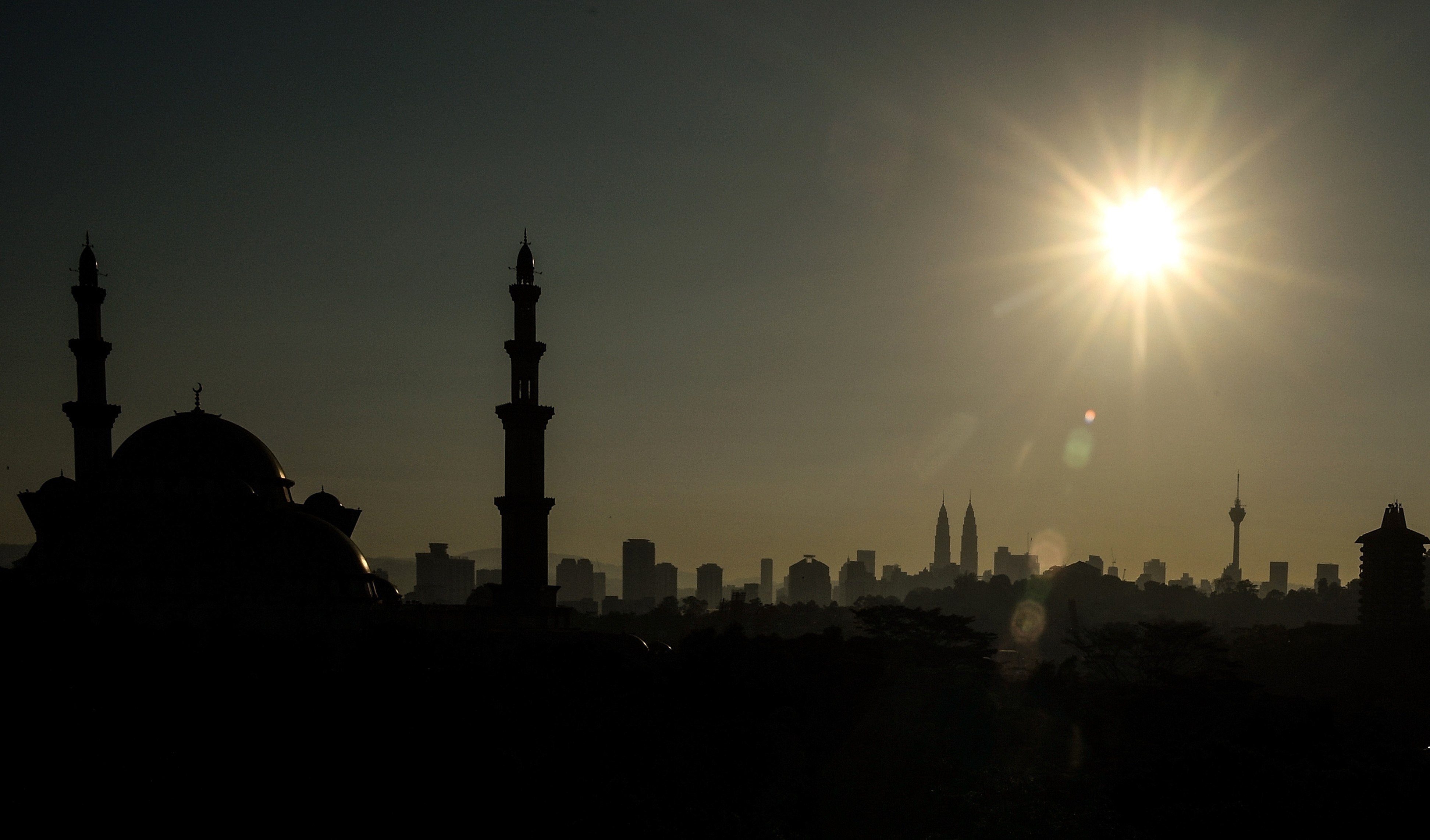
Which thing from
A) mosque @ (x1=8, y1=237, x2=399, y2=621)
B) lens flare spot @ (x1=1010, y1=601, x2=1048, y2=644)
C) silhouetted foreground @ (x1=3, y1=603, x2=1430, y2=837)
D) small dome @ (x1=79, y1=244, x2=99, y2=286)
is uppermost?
small dome @ (x1=79, y1=244, x2=99, y2=286)

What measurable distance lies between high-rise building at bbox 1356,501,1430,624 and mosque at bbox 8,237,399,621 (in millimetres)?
86101

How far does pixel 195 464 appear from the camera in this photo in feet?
196

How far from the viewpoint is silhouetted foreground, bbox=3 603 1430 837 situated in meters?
22.1

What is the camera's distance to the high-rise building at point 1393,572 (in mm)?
100375

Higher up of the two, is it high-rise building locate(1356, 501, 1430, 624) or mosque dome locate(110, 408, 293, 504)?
mosque dome locate(110, 408, 293, 504)

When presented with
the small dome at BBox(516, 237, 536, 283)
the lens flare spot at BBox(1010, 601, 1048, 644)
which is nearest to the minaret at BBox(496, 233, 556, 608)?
the small dome at BBox(516, 237, 536, 283)

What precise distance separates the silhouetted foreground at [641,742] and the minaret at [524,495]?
14.3 feet

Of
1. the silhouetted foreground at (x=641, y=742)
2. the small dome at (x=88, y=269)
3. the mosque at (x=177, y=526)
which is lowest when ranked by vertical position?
the silhouetted foreground at (x=641, y=742)

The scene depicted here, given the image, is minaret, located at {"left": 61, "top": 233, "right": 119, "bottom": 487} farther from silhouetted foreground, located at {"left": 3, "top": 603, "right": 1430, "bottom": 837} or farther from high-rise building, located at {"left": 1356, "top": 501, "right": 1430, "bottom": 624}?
high-rise building, located at {"left": 1356, "top": 501, "right": 1430, "bottom": 624}

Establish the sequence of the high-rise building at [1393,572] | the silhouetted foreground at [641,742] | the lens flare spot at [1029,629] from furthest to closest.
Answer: the lens flare spot at [1029,629] < the high-rise building at [1393,572] < the silhouetted foreground at [641,742]

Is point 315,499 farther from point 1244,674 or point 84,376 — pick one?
point 1244,674

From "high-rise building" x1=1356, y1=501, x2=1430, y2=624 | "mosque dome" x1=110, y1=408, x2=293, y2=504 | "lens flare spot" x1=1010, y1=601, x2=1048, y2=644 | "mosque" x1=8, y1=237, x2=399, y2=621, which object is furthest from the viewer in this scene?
"lens flare spot" x1=1010, y1=601, x2=1048, y2=644

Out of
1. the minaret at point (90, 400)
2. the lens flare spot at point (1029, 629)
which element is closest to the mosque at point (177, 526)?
the minaret at point (90, 400)

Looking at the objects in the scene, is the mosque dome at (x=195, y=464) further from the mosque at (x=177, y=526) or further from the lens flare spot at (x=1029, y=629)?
the lens flare spot at (x=1029, y=629)
